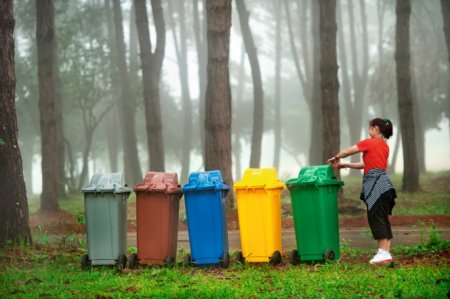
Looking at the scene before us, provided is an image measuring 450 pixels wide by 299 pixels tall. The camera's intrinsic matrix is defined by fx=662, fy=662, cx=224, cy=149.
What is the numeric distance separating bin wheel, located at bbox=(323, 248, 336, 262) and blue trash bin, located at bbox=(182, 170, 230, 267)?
1365mm

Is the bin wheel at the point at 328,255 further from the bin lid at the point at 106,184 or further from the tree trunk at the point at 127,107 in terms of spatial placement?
the tree trunk at the point at 127,107

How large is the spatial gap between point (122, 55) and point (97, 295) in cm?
2456

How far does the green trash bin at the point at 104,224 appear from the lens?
9.45 meters

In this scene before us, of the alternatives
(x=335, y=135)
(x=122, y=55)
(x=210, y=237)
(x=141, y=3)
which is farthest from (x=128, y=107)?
(x=210, y=237)

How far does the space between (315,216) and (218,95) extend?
749 centimetres

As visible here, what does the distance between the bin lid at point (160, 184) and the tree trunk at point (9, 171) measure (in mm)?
2953

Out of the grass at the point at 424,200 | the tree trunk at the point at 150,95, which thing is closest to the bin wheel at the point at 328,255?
the grass at the point at 424,200

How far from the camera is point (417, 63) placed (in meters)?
38.9

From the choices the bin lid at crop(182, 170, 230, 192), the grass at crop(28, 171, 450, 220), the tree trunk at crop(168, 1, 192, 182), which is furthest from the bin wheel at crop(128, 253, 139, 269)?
the tree trunk at crop(168, 1, 192, 182)

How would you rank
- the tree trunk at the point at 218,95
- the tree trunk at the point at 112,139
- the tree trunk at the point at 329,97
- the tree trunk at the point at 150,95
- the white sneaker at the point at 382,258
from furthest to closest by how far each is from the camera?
1. the tree trunk at the point at 112,139
2. the tree trunk at the point at 150,95
3. the tree trunk at the point at 329,97
4. the tree trunk at the point at 218,95
5. the white sneaker at the point at 382,258

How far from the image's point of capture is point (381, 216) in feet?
29.4

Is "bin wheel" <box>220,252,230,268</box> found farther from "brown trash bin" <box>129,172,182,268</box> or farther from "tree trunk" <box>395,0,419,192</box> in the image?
"tree trunk" <box>395,0,419,192</box>

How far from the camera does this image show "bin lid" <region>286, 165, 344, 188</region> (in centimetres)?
916

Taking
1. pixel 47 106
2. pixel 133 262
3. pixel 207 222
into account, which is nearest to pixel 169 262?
pixel 133 262
